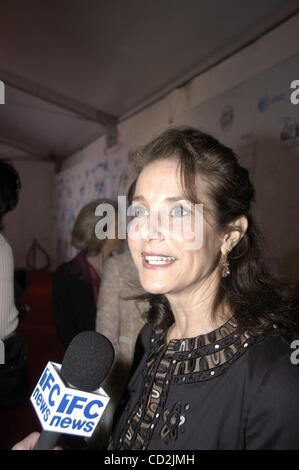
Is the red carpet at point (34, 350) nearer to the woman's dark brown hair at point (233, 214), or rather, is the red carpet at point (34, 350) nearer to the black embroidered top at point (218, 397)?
the black embroidered top at point (218, 397)

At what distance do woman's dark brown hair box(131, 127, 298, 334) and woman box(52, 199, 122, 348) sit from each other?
1119mm

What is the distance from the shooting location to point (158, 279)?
82cm

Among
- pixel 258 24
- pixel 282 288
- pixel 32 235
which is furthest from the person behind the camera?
pixel 32 235

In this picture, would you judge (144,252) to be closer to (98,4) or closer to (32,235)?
(98,4)

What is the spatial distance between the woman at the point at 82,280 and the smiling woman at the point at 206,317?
3.16 ft

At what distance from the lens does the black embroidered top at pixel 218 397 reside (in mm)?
642

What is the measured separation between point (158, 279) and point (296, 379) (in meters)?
0.34

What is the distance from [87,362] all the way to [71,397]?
0.25 feet

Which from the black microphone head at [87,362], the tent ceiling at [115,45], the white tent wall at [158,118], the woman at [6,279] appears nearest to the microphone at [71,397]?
the black microphone head at [87,362]

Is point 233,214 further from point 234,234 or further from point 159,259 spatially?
point 159,259
